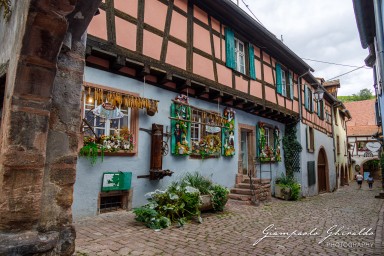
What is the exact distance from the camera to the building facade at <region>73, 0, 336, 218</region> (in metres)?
5.82

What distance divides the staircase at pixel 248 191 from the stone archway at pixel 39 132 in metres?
6.71

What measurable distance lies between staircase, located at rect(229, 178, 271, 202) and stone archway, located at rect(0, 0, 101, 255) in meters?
6.71

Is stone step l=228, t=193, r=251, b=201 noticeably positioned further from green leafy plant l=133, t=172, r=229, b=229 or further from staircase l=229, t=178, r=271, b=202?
green leafy plant l=133, t=172, r=229, b=229

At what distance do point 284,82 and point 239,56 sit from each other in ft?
12.6

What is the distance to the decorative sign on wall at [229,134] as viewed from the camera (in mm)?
8961

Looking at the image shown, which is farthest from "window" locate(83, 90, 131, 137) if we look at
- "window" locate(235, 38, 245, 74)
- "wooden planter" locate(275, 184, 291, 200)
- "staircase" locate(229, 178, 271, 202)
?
"wooden planter" locate(275, 184, 291, 200)

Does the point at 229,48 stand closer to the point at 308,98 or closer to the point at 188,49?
the point at 188,49

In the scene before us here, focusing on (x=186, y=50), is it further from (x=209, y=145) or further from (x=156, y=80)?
(x=209, y=145)

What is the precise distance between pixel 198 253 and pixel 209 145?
471cm

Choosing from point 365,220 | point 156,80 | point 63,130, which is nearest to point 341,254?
point 365,220

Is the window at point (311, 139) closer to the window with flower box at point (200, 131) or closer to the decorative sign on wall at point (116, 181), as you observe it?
the window with flower box at point (200, 131)

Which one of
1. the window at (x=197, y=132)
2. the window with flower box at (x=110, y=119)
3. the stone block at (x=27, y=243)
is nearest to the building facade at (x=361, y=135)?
the window at (x=197, y=132)

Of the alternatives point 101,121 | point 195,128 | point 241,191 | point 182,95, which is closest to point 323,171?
point 241,191

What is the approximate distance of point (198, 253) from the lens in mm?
3764
